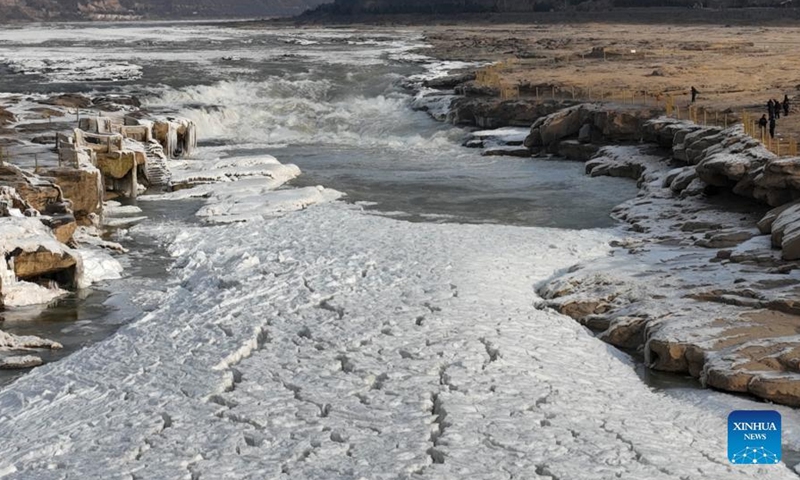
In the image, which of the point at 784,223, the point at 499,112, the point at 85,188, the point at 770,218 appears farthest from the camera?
the point at 499,112

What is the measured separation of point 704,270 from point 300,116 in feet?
86.9

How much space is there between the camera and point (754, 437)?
1192cm

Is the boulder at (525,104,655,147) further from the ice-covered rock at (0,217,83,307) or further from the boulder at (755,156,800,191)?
the ice-covered rock at (0,217,83,307)

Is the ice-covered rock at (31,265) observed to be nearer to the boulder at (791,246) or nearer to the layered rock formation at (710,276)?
the layered rock formation at (710,276)

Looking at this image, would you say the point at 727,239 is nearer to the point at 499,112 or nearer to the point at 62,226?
the point at 62,226


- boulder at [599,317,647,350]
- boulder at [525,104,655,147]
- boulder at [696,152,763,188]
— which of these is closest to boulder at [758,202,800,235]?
boulder at [696,152,763,188]

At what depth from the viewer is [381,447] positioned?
11602 mm

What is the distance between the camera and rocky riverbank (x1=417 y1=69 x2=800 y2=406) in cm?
1366

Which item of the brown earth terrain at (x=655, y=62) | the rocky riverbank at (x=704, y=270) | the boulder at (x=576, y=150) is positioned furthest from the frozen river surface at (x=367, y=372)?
the brown earth terrain at (x=655, y=62)

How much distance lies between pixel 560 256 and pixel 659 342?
568cm

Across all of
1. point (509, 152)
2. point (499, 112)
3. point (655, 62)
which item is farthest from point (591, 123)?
point (655, 62)

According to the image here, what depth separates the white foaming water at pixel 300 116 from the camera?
3797cm

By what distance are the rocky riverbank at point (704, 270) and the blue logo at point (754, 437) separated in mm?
572

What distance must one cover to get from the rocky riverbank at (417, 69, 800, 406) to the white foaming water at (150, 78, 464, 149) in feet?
35.0
